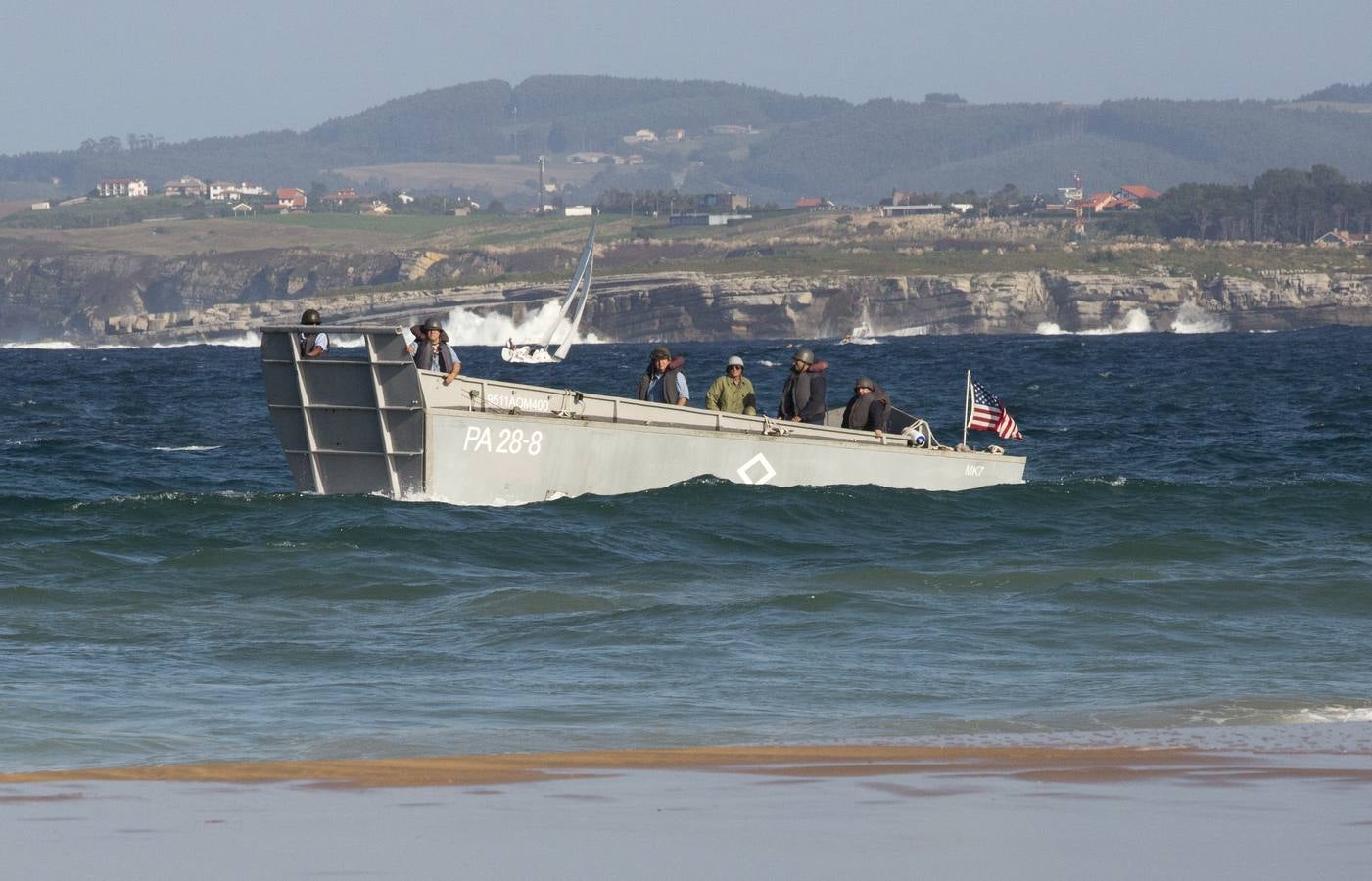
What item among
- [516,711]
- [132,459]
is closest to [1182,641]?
[516,711]

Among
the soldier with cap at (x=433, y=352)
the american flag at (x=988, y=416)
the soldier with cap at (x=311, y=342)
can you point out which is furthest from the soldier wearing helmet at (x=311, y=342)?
the american flag at (x=988, y=416)

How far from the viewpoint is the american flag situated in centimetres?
2552

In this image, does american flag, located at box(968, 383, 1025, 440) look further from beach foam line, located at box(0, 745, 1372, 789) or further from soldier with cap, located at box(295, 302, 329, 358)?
beach foam line, located at box(0, 745, 1372, 789)

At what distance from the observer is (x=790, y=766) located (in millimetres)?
10359

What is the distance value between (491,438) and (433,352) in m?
1.21

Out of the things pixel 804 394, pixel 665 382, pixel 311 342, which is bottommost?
pixel 804 394

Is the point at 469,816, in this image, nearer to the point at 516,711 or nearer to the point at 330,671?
the point at 516,711

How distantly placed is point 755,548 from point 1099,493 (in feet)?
23.7

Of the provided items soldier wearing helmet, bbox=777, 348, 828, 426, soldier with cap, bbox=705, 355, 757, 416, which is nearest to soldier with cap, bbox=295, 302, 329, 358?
soldier with cap, bbox=705, 355, 757, 416

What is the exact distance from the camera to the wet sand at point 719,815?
25.6 feet

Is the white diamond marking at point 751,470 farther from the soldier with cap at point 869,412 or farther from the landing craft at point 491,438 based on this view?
the soldier with cap at point 869,412

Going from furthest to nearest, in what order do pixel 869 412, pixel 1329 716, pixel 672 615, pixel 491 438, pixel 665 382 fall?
Answer: pixel 869 412
pixel 665 382
pixel 491 438
pixel 672 615
pixel 1329 716

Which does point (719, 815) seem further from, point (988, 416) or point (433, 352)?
point (988, 416)

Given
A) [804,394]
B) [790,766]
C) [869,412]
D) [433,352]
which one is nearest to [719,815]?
[790,766]
